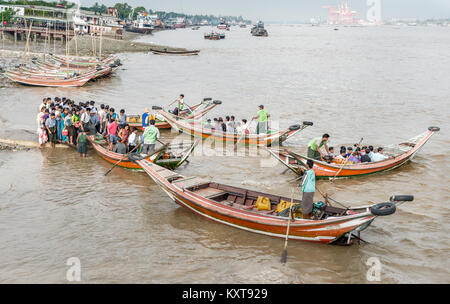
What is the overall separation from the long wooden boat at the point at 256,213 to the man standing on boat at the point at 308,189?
0.28 meters

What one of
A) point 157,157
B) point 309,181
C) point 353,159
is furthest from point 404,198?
point 157,157

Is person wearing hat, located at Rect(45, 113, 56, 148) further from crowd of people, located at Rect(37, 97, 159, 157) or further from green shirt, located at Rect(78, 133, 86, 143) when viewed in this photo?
green shirt, located at Rect(78, 133, 86, 143)

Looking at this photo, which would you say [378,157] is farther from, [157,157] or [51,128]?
[51,128]

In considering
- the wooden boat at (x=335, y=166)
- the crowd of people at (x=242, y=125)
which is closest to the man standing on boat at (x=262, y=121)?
the crowd of people at (x=242, y=125)

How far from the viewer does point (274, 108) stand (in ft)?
83.0

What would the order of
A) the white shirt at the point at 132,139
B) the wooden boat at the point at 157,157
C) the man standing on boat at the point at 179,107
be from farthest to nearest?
the man standing on boat at the point at 179,107, the white shirt at the point at 132,139, the wooden boat at the point at 157,157

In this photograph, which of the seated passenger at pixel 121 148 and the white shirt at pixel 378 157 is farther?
the white shirt at pixel 378 157

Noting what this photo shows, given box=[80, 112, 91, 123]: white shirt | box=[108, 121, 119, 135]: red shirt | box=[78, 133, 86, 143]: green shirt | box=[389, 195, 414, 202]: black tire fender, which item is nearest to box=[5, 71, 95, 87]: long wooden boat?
box=[80, 112, 91, 123]: white shirt

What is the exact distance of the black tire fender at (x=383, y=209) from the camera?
23.9 feet

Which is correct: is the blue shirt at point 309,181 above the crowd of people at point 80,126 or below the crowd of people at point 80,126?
below

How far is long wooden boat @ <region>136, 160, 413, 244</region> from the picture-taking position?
26.4ft

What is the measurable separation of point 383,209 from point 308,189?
165cm

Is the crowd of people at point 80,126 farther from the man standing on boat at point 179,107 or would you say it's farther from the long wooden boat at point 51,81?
the long wooden boat at point 51,81

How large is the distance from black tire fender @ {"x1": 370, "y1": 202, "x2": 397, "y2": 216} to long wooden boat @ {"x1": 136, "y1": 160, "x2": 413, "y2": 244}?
0.06 ft
